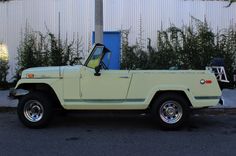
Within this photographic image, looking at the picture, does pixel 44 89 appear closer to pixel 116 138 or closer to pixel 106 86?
pixel 106 86

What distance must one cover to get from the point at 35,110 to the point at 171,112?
287cm

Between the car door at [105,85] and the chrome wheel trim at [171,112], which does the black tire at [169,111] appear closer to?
the chrome wheel trim at [171,112]

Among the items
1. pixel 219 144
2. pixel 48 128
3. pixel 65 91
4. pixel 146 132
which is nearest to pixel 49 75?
pixel 65 91

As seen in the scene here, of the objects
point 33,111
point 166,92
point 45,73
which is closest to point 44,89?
point 45,73

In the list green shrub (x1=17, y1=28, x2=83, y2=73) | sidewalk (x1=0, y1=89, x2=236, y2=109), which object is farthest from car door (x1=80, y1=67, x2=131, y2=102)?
green shrub (x1=17, y1=28, x2=83, y2=73)

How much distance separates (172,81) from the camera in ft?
28.3

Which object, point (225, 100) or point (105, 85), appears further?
point (225, 100)

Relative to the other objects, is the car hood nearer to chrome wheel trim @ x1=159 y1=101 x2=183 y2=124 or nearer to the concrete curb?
chrome wheel trim @ x1=159 y1=101 x2=183 y2=124

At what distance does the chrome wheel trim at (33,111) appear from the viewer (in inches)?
346

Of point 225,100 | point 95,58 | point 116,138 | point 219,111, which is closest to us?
point 116,138

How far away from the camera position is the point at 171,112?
8680 mm

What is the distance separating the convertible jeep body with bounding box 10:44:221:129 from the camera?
8.62m

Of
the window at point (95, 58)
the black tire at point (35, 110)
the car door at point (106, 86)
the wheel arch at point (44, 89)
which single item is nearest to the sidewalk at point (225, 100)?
the wheel arch at point (44, 89)

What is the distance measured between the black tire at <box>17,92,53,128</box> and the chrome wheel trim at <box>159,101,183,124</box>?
2347 mm
